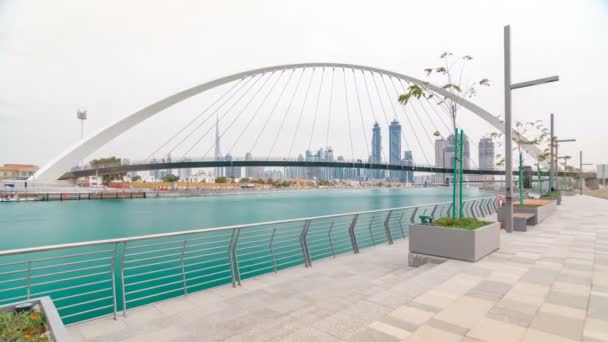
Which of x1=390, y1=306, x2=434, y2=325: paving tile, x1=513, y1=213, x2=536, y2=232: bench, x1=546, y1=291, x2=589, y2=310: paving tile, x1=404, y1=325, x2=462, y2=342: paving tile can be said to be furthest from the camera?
x1=513, y1=213, x2=536, y2=232: bench

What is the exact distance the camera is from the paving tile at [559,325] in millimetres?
3020

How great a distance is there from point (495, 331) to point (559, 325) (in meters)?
0.74

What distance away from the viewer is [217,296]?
4449mm

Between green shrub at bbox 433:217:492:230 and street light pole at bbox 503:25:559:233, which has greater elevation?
street light pole at bbox 503:25:559:233

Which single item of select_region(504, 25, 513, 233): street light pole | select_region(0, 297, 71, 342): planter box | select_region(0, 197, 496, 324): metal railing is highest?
select_region(504, 25, 513, 233): street light pole

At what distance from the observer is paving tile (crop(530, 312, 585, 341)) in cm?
302

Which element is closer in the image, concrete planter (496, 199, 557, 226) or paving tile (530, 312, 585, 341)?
paving tile (530, 312, 585, 341)

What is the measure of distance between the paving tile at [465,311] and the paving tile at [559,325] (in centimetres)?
46

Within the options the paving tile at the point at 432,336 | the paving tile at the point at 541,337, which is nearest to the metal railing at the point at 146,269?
the paving tile at the point at 432,336

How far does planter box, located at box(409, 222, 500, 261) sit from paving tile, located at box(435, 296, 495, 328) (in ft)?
6.73

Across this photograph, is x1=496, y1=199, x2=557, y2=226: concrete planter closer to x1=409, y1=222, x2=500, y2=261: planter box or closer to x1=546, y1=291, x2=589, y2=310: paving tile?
x1=409, y1=222, x2=500, y2=261: planter box

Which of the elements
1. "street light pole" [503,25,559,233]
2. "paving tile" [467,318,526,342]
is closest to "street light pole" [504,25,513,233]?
"street light pole" [503,25,559,233]

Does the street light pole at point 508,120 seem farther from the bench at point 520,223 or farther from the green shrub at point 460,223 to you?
the green shrub at point 460,223

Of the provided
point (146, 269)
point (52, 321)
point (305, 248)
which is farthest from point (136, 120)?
point (52, 321)
